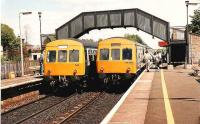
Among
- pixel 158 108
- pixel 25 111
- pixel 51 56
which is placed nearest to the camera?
pixel 158 108

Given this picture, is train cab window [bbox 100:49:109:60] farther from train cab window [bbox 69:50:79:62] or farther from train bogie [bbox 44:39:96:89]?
train cab window [bbox 69:50:79:62]

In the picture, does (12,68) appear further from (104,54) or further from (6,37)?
(6,37)

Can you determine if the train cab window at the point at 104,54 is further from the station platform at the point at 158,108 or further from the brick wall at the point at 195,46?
the brick wall at the point at 195,46

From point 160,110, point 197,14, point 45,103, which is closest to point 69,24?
point 45,103

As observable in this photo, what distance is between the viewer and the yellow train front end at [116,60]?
21453mm

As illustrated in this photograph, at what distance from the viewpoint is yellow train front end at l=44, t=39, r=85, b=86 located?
20.7 metres

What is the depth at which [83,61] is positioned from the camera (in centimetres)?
2098

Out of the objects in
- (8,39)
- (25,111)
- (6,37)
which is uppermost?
(6,37)

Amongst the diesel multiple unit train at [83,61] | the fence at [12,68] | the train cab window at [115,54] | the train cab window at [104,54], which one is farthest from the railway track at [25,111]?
the fence at [12,68]

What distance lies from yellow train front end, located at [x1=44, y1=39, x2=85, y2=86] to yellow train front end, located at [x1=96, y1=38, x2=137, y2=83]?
1.37 m

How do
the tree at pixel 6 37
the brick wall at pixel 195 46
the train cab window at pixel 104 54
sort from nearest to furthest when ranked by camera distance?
the train cab window at pixel 104 54, the brick wall at pixel 195 46, the tree at pixel 6 37

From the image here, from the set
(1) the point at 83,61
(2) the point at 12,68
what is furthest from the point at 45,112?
(2) the point at 12,68

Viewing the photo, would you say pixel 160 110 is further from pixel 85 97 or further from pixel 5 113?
pixel 85 97

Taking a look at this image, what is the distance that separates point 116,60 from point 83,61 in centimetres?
196
